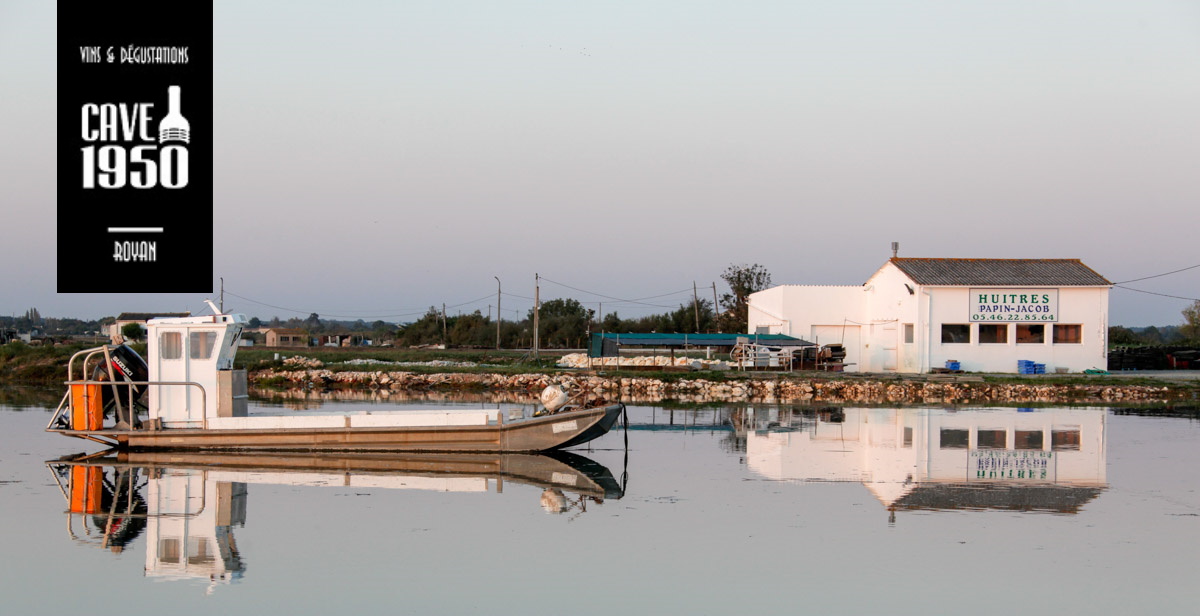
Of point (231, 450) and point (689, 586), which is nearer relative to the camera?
point (689, 586)

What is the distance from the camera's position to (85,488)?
14594 millimetres

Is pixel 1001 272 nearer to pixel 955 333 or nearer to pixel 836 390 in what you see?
pixel 955 333

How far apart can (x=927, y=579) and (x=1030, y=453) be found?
10.5 m

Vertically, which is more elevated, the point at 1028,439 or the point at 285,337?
the point at 285,337

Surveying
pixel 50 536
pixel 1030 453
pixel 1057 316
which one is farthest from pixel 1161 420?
pixel 50 536

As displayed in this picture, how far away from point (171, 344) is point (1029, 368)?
3128cm

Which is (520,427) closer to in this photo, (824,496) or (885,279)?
(824,496)

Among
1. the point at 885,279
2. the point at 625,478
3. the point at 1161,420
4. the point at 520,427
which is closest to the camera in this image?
the point at 625,478

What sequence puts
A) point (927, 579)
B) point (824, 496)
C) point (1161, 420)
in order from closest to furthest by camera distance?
1. point (927, 579)
2. point (824, 496)
3. point (1161, 420)

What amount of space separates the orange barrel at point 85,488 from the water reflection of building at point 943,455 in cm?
982

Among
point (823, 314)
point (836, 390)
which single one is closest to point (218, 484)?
point (836, 390)

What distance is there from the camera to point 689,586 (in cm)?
958

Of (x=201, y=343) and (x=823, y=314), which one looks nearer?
(x=201, y=343)

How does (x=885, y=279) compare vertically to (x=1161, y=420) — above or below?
above
